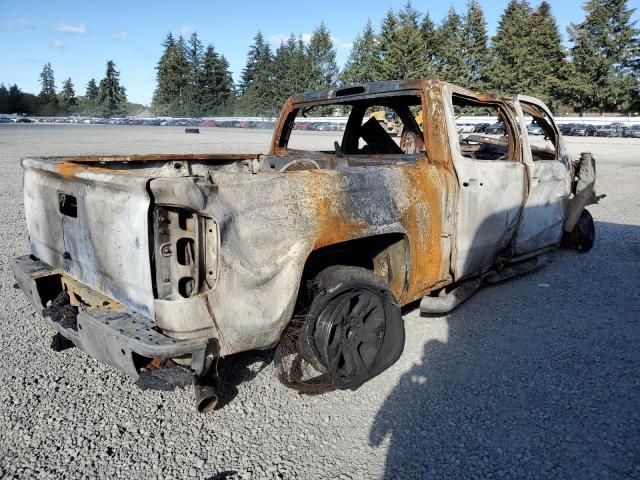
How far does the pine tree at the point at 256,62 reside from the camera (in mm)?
85562

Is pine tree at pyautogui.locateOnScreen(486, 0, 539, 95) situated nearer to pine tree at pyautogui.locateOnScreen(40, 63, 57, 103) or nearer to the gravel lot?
the gravel lot

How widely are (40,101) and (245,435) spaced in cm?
10331

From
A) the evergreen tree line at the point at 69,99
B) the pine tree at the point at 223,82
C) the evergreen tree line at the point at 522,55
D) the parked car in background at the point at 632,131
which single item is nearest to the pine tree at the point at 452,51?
the evergreen tree line at the point at 522,55

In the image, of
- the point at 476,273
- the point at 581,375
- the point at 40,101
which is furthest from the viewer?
the point at 40,101

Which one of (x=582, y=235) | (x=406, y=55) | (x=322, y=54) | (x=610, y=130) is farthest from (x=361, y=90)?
(x=322, y=54)

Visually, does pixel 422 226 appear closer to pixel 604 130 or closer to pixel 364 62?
pixel 604 130

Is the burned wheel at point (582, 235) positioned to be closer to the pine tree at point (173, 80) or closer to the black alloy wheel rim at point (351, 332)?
the black alloy wheel rim at point (351, 332)

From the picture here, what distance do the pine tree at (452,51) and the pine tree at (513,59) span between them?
139 inches

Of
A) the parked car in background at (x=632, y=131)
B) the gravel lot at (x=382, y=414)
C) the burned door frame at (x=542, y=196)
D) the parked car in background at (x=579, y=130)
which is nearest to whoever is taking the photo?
the gravel lot at (x=382, y=414)

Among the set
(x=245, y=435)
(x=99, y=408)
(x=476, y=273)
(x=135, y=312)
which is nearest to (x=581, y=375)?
(x=476, y=273)

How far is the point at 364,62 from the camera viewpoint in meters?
69.5

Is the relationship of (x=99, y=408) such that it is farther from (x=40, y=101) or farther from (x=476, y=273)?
(x=40, y=101)

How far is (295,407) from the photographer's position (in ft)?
9.42

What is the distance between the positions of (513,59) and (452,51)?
7.49 meters
